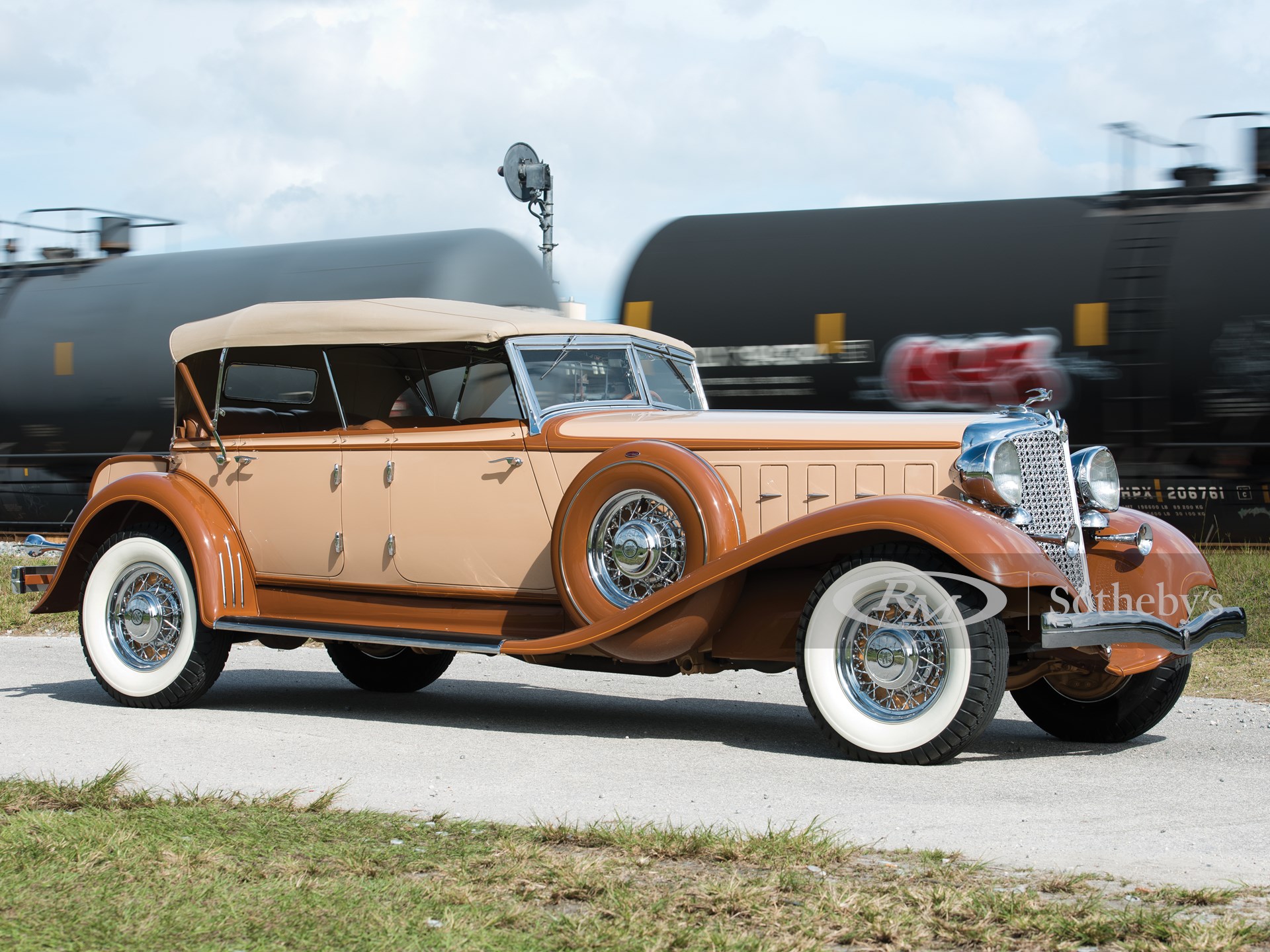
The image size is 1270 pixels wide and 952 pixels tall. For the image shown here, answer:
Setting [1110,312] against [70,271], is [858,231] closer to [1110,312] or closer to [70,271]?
[1110,312]

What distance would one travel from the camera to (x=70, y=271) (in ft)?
47.6

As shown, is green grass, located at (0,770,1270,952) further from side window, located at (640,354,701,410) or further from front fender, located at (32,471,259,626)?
side window, located at (640,354,701,410)

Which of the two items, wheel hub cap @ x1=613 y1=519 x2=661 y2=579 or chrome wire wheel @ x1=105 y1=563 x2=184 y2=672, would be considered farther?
chrome wire wheel @ x1=105 y1=563 x2=184 y2=672

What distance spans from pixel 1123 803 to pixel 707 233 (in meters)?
8.26

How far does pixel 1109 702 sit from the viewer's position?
6.09m

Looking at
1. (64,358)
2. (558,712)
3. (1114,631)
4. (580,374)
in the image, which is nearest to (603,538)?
(580,374)

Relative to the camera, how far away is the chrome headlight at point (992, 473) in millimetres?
5379

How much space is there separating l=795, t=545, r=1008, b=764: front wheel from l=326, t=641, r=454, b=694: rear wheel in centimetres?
299

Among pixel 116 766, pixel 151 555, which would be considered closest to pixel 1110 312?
pixel 151 555

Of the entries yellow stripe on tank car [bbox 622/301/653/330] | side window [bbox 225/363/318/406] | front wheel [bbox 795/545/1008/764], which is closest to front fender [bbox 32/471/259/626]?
side window [bbox 225/363/318/406]

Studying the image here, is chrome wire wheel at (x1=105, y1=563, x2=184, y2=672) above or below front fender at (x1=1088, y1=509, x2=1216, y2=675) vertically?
below

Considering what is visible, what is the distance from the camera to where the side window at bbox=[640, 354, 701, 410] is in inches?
278

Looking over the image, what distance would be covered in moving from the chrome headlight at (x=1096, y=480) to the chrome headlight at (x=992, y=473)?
69 cm

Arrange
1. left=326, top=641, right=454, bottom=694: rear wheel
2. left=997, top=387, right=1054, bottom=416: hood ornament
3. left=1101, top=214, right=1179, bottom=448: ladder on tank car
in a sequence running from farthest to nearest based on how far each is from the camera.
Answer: left=1101, top=214, right=1179, bottom=448: ladder on tank car, left=326, top=641, right=454, bottom=694: rear wheel, left=997, top=387, right=1054, bottom=416: hood ornament
